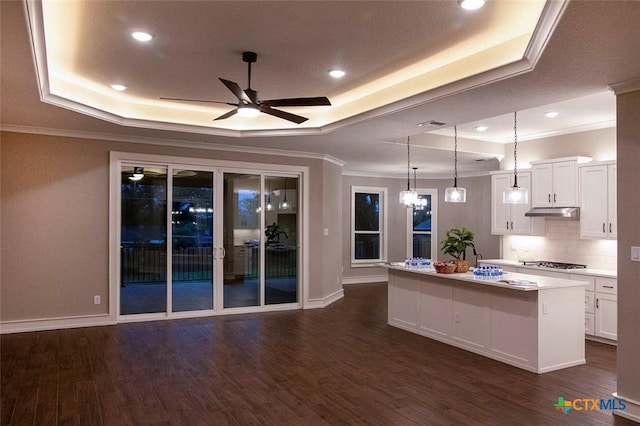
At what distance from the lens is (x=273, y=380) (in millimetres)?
4230

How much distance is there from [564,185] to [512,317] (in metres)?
2.77

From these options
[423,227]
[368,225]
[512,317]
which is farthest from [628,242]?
[423,227]

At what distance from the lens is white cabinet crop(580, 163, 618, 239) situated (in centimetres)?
592

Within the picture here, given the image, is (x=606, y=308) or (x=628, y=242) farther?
(x=606, y=308)

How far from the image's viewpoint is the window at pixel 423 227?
11.5 meters

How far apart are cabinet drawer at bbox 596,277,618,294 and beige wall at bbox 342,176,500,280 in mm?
4191

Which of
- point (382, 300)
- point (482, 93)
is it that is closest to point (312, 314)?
point (382, 300)

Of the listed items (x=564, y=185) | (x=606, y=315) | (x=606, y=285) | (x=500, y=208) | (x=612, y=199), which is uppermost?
(x=564, y=185)

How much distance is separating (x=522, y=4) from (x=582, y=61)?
641 millimetres

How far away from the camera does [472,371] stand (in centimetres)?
454

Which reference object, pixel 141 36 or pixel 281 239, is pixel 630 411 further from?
pixel 281 239

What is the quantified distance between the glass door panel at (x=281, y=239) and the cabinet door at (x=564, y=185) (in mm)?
4132

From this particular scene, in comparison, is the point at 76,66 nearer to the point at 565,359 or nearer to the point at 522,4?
the point at 522,4

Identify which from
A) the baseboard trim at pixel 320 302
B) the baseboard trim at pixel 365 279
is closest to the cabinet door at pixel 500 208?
the baseboard trim at pixel 320 302
